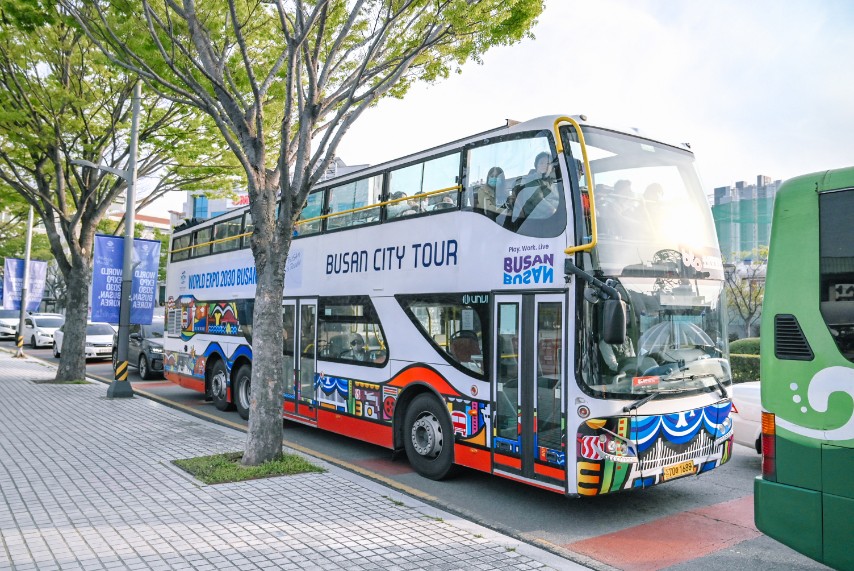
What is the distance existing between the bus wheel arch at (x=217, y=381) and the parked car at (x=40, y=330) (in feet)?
68.1

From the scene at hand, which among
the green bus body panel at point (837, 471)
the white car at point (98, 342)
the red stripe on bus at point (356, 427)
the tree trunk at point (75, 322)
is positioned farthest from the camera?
the white car at point (98, 342)

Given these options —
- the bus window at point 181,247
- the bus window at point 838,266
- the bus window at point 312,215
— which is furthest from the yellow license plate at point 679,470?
the bus window at point 181,247

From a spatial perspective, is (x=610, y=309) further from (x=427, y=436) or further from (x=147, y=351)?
(x=147, y=351)

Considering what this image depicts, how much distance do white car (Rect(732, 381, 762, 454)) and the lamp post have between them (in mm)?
11775

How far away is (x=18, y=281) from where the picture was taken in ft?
92.9

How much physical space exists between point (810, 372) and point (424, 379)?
4.49 meters

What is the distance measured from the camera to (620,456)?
20.0ft

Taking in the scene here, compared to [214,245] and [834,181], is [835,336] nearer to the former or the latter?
[834,181]


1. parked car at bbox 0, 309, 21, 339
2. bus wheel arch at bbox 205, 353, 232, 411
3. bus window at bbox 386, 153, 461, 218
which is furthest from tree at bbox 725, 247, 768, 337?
parked car at bbox 0, 309, 21, 339

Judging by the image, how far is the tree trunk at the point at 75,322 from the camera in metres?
16.4

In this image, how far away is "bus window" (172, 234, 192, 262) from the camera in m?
14.7

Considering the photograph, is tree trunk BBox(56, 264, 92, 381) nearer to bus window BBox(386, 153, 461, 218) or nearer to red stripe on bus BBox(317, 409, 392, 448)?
red stripe on bus BBox(317, 409, 392, 448)

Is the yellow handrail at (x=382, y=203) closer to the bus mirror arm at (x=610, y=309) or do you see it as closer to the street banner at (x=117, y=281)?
the bus mirror arm at (x=610, y=309)

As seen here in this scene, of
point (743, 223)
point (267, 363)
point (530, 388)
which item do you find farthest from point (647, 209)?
point (743, 223)
